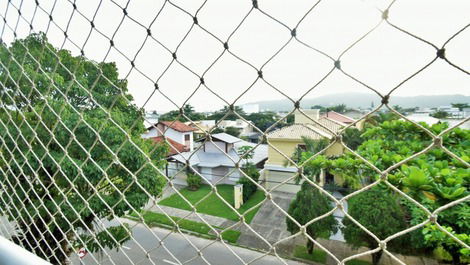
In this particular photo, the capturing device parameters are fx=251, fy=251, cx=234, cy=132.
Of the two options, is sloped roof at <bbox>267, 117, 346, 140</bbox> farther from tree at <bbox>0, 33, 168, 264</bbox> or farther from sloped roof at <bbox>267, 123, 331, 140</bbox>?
tree at <bbox>0, 33, 168, 264</bbox>

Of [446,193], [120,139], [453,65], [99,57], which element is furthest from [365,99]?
[120,139]

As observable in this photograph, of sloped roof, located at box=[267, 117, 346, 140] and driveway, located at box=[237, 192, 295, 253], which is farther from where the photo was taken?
driveway, located at box=[237, 192, 295, 253]

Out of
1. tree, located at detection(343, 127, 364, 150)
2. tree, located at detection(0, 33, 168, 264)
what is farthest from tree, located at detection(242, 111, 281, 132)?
tree, located at detection(0, 33, 168, 264)

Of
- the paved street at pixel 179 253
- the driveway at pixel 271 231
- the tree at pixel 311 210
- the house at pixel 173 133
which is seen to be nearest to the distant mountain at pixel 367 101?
the house at pixel 173 133

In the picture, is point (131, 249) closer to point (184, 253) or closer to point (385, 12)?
point (184, 253)

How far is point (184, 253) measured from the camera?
4.28 m

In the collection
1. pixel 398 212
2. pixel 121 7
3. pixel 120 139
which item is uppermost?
pixel 121 7

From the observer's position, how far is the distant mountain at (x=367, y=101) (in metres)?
0.40

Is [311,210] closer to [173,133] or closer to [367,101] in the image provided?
[173,133]

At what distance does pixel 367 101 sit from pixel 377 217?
11.0 ft

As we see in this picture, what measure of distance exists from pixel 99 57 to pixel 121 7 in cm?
18

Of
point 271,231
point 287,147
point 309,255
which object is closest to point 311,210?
point 309,255

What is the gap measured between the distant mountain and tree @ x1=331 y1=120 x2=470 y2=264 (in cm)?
9

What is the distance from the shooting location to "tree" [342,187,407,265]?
3.14m
